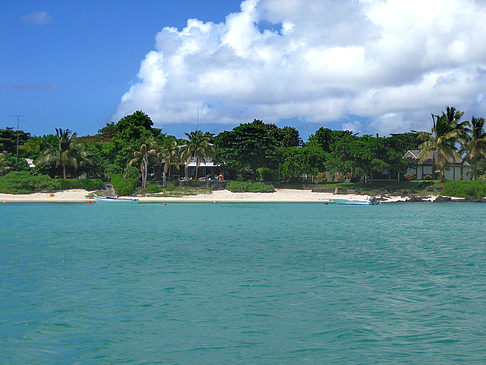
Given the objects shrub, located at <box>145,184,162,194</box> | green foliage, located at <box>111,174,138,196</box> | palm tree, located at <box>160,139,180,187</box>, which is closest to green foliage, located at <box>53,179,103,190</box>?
green foliage, located at <box>111,174,138,196</box>

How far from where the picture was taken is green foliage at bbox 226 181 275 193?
6912 cm

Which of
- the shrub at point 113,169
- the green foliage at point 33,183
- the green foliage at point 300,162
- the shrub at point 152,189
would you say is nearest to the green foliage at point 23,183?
the green foliage at point 33,183

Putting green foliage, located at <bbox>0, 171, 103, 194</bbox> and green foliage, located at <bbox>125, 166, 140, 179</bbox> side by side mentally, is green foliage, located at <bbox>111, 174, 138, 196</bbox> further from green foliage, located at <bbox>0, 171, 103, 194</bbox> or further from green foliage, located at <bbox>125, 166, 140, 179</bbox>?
green foliage, located at <bbox>0, 171, 103, 194</bbox>

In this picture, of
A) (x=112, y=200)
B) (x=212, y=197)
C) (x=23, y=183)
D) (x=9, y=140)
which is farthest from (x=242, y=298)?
(x=9, y=140)

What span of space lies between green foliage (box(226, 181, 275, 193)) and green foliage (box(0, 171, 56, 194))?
81.0ft

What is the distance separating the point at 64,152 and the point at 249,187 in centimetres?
2637

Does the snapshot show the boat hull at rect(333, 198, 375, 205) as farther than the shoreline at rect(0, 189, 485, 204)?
No

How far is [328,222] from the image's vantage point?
130 ft

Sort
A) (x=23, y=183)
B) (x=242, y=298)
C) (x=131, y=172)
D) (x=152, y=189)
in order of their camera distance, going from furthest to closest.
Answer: (x=131, y=172), (x=152, y=189), (x=23, y=183), (x=242, y=298)

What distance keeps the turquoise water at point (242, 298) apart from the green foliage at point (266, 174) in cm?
4654

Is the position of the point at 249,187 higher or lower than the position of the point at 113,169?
lower

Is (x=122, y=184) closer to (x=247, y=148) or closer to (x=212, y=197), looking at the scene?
(x=212, y=197)

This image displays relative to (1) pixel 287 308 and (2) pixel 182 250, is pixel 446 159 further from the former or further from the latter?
(1) pixel 287 308

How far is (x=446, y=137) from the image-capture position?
69438 mm
